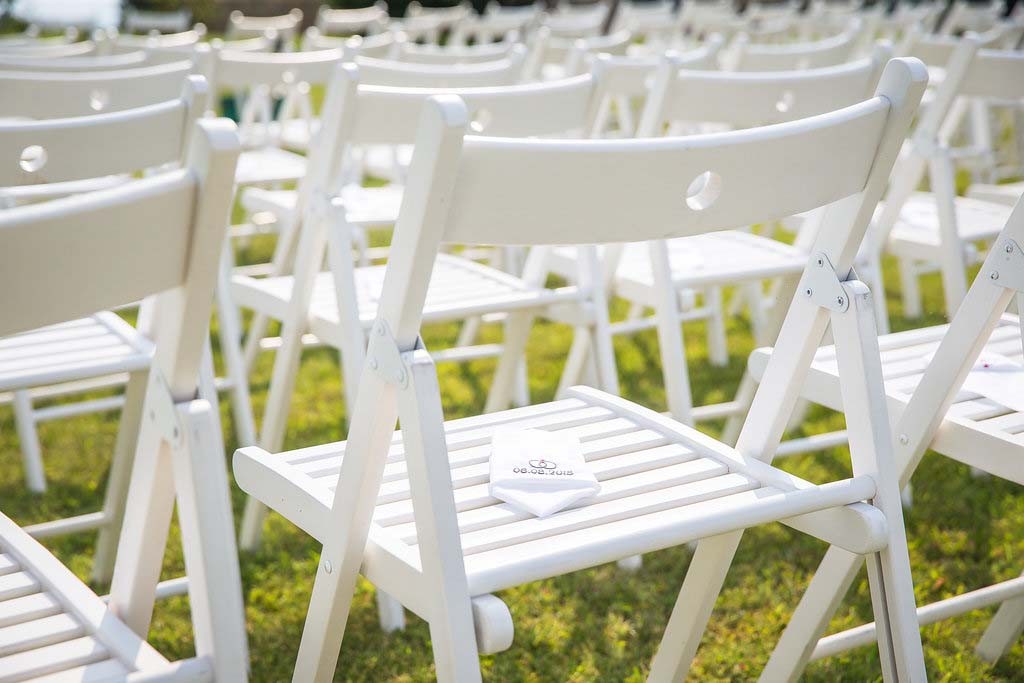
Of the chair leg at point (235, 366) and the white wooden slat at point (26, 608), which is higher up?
the white wooden slat at point (26, 608)

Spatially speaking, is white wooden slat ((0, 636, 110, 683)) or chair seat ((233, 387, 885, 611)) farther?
chair seat ((233, 387, 885, 611))

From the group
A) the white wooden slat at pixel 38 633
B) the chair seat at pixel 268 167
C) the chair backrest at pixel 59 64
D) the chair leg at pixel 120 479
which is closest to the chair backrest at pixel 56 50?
the chair seat at pixel 268 167

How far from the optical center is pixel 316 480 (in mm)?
1574

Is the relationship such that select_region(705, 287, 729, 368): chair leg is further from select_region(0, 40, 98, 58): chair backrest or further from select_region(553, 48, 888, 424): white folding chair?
select_region(0, 40, 98, 58): chair backrest

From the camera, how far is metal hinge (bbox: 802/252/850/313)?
155cm

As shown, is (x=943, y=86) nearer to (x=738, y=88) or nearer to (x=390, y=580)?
(x=738, y=88)

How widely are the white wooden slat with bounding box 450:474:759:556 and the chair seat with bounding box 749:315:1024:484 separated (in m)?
0.43

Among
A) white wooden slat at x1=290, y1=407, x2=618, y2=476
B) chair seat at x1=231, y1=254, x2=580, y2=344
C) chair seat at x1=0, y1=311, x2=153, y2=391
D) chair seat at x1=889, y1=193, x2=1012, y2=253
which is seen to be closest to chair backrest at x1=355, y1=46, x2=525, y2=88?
chair seat at x1=231, y1=254, x2=580, y2=344

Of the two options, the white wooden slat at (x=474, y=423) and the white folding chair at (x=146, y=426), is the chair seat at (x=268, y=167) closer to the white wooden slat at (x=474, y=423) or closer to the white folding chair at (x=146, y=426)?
the white wooden slat at (x=474, y=423)

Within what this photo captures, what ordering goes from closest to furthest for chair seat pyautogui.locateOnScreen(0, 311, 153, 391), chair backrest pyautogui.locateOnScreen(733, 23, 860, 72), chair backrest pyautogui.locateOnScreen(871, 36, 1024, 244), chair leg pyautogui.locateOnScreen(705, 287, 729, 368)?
chair seat pyautogui.locateOnScreen(0, 311, 153, 391), chair backrest pyautogui.locateOnScreen(871, 36, 1024, 244), chair backrest pyautogui.locateOnScreen(733, 23, 860, 72), chair leg pyautogui.locateOnScreen(705, 287, 729, 368)

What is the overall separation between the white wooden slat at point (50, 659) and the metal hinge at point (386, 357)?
0.44 meters

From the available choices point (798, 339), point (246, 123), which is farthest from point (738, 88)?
point (246, 123)

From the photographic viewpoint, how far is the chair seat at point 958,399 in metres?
1.74

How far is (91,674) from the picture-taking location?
118 cm
